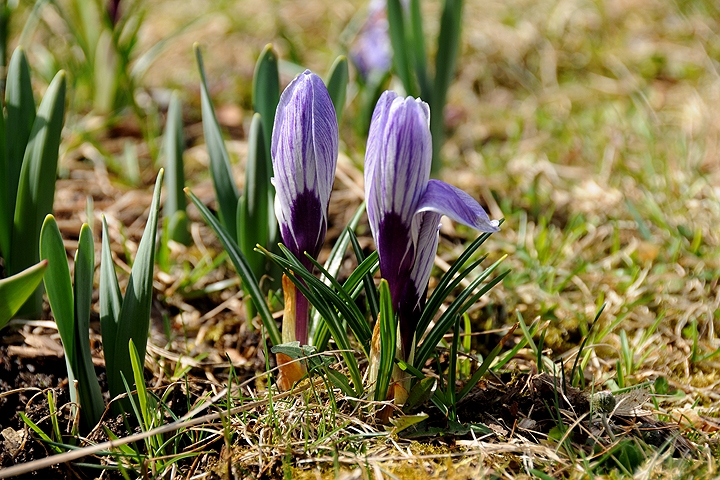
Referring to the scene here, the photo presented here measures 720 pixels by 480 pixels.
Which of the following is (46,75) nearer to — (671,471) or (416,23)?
(416,23)

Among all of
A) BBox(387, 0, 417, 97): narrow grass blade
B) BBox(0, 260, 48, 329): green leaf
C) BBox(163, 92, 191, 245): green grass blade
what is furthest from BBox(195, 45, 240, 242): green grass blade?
BBox(387, 0, 417, 97): narrow grass blade

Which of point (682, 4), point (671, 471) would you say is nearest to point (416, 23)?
point (671, 471)

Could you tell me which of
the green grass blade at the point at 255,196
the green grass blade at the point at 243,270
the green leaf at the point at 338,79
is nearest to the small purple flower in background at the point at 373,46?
the green leaf at the point at 338,79

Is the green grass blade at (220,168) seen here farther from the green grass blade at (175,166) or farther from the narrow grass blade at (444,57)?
the narrow grass blade at (444,57)

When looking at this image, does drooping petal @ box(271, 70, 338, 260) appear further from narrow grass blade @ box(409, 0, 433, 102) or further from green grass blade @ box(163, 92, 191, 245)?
narrow grass blade @ box(409, 0, 433, 102)

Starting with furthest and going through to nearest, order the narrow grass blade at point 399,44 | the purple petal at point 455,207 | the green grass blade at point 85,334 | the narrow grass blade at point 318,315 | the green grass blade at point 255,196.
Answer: the narrow grass blade at point 399,44 → the green grass blade at point 255,196 → the narrow grass blade at point 318,315 → the green grass blade at point 85,334 → the purple petal at point 455,207

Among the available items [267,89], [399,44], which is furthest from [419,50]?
[267,89]

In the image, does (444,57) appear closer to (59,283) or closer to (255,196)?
(255,196)
